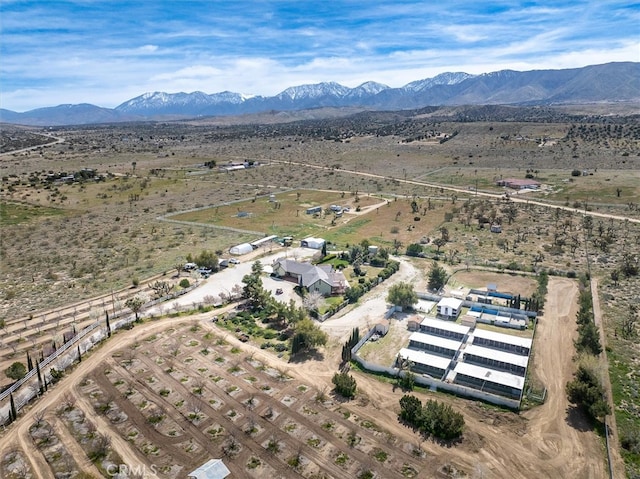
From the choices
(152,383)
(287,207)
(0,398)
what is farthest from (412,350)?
(287,207)

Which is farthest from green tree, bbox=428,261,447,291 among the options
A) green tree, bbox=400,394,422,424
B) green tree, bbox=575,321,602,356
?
green tree, bbox=400,394,422,424

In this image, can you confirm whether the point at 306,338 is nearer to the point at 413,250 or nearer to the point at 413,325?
the point at 413,325

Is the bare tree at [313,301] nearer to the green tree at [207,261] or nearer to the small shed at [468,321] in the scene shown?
the small shed at [468,321]

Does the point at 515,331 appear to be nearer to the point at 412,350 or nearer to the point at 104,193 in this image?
the point at 412,350

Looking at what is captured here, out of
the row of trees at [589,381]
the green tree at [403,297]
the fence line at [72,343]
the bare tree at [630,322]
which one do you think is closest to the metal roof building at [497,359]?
the row of trees at [589,381]

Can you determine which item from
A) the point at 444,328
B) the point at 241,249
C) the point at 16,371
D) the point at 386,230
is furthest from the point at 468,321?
the point at 16,371

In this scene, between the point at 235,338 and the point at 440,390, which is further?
the point at 235,338

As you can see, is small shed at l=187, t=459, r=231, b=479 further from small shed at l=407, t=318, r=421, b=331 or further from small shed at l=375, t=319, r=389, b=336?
small shed at l=407, t=318, r=421, b=331
